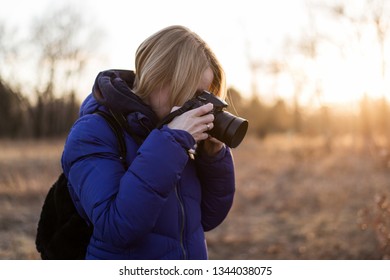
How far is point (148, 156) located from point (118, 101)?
168 millimetres

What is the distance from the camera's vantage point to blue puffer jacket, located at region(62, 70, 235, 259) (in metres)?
1.07

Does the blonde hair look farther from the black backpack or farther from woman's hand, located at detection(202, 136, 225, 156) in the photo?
the black backpack

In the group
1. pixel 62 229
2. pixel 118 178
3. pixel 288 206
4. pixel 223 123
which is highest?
pixel 223 123

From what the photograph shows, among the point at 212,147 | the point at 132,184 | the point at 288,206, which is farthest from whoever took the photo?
the point at 288,206

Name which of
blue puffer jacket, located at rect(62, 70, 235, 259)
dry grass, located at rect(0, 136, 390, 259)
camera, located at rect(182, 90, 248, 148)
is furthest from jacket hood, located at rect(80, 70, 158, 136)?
dry grass, located at rect(0, 136, 390, 259)

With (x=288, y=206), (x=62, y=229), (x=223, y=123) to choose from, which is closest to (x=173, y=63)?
(x=223, y=123)

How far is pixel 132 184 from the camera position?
1064 millimetres

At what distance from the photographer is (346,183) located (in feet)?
18.0

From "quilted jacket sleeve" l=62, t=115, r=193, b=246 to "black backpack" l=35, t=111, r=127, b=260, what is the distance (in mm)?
111

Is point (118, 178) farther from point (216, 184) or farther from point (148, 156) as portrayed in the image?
point (216, 184)

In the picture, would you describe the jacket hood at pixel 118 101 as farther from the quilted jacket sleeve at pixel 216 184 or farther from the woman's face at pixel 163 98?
the quilted jacket sleeve at pixel 216 184
